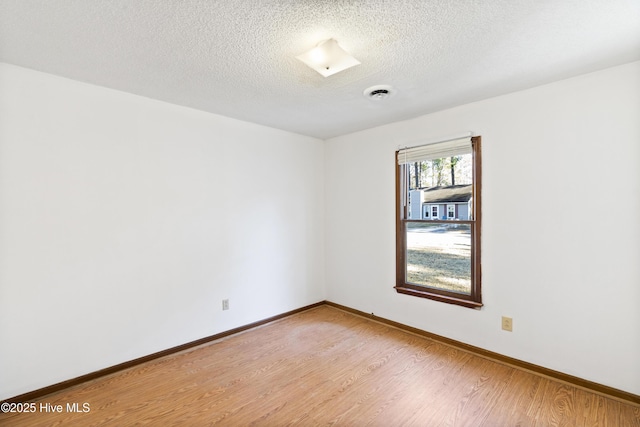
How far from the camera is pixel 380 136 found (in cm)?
351

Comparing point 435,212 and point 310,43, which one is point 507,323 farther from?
point 310,43

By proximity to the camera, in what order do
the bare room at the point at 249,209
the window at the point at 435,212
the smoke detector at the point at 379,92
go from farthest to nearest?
the window at the point at 435,212, the smoke detector at the point at 379,92, the bare room at the point at 249,209

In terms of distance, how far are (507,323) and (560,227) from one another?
92 cm

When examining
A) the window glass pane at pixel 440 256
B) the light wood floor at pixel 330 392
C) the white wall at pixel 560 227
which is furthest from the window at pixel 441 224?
the light wood floor at pixel 330 392

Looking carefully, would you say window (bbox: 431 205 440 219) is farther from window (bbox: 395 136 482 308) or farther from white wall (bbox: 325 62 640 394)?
white wall (bbox: 325 62 640 394)

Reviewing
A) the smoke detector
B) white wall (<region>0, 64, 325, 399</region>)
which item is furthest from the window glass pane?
white wall (<region>0, 64, 325, 399</region>)

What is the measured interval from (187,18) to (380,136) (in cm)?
242

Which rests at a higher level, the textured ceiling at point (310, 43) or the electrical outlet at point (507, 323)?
the textured ceiling at point (310, 43)

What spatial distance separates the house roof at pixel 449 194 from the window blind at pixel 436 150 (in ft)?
1.07

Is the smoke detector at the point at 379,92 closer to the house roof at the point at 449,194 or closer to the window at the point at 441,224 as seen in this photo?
the window at the point at 441,224

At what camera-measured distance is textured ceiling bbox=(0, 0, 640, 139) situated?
149 cm

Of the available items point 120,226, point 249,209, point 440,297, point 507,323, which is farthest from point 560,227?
point 120,226

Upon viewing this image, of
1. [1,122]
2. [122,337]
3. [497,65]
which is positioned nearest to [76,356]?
[122,337]

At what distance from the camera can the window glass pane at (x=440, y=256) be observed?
2.88 m
